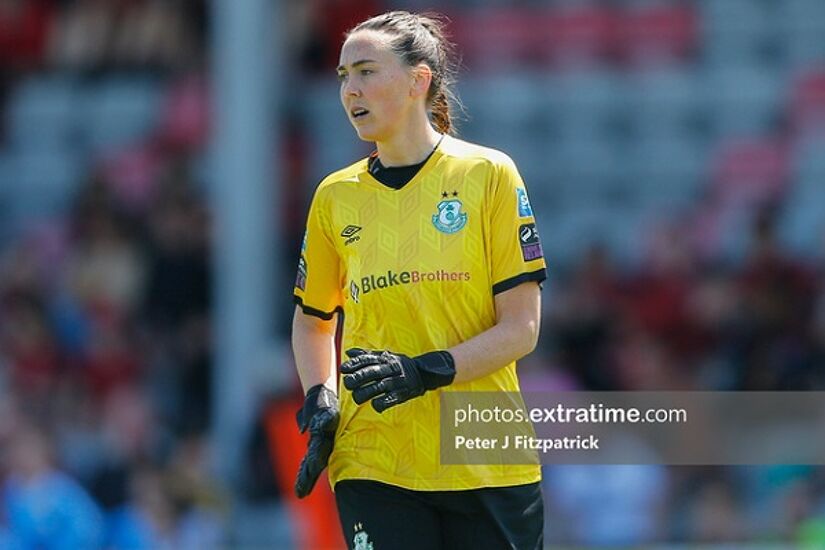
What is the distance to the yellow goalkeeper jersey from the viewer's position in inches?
154

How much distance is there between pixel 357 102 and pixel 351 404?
698 mm

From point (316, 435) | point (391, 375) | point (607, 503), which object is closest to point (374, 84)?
point (391, 375)

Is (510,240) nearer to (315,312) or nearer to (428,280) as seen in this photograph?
(428,280)

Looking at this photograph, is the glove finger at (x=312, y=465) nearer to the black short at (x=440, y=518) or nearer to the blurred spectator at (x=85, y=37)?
the black short at (x=440, y=518)

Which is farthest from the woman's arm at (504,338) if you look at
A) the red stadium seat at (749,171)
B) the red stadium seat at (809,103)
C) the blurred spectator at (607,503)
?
the red stadium seat at (809,103)

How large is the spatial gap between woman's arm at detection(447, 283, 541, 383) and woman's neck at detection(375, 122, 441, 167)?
0.38 m

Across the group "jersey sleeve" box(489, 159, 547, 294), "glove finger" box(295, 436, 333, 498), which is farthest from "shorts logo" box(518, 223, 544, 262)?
"glove finger" box(295, 436, 333, 498)

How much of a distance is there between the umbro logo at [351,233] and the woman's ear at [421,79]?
338 mm

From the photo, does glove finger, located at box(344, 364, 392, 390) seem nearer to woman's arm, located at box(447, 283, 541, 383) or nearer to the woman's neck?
woman's arm, located at box(447, 283, 541, 383)

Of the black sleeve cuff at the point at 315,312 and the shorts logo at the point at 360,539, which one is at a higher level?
the black sleeve cuff at the point at 315,312

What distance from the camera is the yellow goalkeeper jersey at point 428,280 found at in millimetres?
3920

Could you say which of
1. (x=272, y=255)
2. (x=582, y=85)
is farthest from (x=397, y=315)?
(x=582, y=85)

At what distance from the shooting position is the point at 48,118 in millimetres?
12234

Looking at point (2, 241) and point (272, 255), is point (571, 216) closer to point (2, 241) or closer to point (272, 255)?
point (272, 255)
